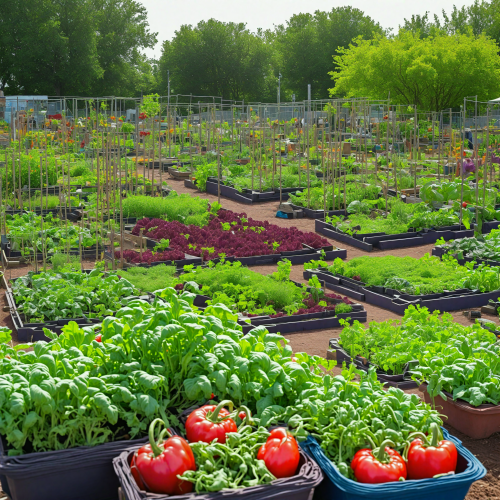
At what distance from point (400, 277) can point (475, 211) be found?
18.1 ft

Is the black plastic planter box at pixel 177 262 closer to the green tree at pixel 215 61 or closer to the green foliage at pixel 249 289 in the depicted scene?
the green foliage at pixel 249 289

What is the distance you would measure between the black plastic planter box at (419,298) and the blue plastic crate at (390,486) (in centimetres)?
627

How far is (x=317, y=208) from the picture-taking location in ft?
56.2

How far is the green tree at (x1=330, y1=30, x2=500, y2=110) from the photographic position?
112 feet

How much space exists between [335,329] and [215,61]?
54.4 metres

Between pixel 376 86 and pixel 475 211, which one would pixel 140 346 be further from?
pixel 376 86

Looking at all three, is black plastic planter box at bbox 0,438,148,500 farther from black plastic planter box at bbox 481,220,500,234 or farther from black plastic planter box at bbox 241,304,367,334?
black plastic planter box at bbox 481,220,500,234

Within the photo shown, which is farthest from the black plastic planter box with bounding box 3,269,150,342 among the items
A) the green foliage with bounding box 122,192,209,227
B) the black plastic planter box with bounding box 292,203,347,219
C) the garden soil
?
the black plastic planter box with bounding box 292,203,347,219

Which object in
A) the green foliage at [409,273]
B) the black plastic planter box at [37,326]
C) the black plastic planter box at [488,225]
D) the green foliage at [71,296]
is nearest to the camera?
the black plastic planter box at [37,326]

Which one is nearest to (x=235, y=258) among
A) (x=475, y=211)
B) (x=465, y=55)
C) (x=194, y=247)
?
(x=194, y=247)

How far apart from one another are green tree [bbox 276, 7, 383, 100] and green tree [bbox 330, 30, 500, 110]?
85.7ft

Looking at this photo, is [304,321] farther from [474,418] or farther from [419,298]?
[474,418]

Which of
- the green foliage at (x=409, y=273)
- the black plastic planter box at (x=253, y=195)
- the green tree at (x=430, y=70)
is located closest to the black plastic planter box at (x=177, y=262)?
the green foliage at (x=409, y=273)

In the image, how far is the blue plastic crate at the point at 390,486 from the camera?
329 cm
